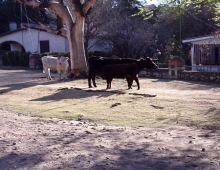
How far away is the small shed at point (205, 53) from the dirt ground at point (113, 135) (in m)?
14.2

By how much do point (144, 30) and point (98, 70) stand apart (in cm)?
1770

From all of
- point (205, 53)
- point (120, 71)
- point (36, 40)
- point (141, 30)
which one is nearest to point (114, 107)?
point (120, 71)

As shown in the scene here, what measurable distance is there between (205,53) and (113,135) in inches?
851

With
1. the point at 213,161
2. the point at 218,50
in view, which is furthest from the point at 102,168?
the point at 218,50

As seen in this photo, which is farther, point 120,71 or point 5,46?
point 5,46

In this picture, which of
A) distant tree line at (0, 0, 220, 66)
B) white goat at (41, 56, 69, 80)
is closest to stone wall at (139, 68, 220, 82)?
white goat at (41, 56, 69, 80)

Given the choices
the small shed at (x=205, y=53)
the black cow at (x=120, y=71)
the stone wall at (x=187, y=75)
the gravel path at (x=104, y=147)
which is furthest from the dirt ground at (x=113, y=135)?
the small shed at (x=205, y=53)

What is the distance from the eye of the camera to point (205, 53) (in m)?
28.4

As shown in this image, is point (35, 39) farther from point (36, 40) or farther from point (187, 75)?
point (187, 75)

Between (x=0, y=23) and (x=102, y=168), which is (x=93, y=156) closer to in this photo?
(x=102, y=168)

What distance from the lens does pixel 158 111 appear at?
11.5m

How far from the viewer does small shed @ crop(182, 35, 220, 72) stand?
1073 inches

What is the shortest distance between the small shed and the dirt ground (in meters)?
14.2

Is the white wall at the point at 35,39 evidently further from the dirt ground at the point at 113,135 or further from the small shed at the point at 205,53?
the dirt ground at the point at 113,135
